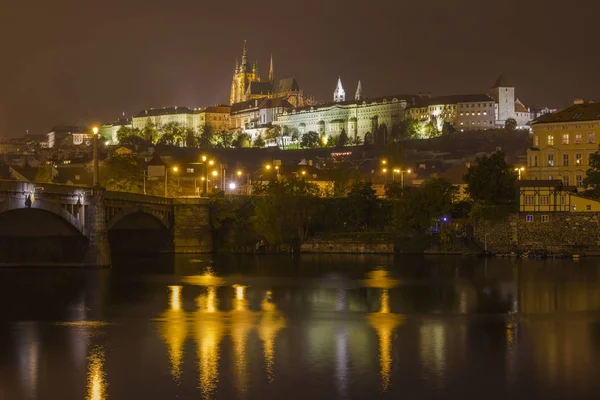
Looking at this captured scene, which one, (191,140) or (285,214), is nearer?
(285,214)

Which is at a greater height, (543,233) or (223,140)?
(223,140)

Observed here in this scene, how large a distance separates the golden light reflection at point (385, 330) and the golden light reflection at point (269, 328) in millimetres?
2828

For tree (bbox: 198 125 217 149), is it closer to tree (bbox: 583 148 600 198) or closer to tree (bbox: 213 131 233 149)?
tree (bbox: 213 131 233 149)

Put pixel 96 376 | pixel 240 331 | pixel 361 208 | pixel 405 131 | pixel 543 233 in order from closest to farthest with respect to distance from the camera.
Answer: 1. pixel 96 376
2. pixel 240 331
3. pixel 543 233
4. pixel 361 208
5. pixel 405 131

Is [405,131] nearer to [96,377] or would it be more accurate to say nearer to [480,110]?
[480,110]

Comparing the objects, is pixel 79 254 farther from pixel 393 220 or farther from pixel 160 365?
pixel 160 365

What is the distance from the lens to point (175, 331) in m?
32.8

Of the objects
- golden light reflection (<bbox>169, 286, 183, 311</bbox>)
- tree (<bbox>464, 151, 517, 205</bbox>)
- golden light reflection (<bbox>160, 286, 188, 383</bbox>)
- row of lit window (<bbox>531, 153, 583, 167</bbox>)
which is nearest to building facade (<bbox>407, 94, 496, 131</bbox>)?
row of lit window (<bbox>531, 153, 583, 167</bbox>)

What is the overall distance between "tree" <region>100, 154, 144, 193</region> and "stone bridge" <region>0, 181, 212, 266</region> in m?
9.23

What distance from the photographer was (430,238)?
6531 cm

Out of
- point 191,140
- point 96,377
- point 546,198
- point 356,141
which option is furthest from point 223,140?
point 96,377

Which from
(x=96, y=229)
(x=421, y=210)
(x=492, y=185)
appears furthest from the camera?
(x=492, y=185)

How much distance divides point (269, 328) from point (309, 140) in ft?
496

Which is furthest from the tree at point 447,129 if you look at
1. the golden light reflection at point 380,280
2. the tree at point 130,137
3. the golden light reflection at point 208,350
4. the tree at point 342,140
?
the golden light reflection at point 208,350
